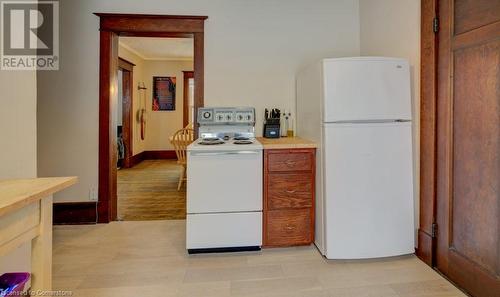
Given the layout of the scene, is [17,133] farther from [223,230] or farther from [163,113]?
[163,113]

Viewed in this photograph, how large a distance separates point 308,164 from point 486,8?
56.4 inches

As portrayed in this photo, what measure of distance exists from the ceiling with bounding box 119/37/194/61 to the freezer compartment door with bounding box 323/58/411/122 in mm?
3597

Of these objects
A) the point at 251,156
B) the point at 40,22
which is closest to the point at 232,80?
the point at 251,156

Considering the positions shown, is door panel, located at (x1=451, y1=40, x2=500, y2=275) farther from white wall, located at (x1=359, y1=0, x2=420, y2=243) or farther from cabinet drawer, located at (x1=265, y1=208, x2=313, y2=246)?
cabinet drawer, located at (x1=265, y1=208, x2=313, y2=246)

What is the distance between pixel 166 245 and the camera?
2.54 metres

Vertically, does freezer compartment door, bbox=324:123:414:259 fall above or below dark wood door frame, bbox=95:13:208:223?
below

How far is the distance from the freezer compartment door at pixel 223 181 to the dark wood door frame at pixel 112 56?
99 centimetres

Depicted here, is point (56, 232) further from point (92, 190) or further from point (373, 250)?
point (373, 250)

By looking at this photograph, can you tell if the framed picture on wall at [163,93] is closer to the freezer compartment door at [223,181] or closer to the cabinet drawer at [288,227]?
the freezer compartment door at [223,181]

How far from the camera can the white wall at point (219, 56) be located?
9.86ft

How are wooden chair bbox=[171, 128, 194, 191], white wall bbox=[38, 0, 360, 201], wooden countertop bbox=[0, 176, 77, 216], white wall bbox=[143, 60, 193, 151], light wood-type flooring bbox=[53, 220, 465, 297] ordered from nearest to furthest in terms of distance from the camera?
wooden countertop bbox=[0, 176, 77, 216] < light wood-type flooring bbox=[53, 220, 465, 297] < white wall bbox=[38, 0, 360, 201] < wooden chair bbox=[171, 128, 194, 191] < white wall bbox=[143, 60, 193, 151]

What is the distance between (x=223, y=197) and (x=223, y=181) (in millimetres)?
123

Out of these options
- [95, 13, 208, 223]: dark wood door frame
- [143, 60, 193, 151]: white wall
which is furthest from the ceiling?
[95, 13, 208, 223]: dark wood door frame

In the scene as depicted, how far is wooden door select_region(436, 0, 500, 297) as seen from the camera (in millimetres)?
1637
